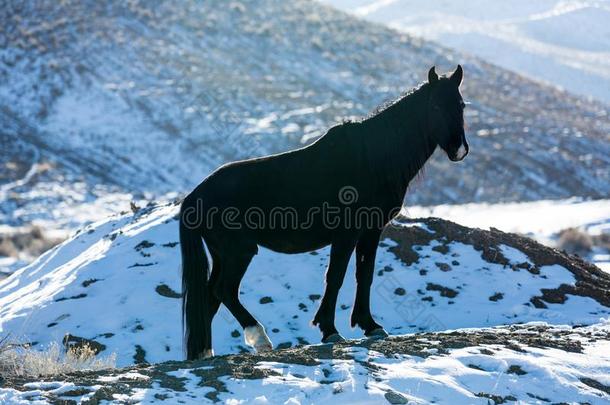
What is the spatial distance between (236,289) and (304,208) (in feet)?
3.34

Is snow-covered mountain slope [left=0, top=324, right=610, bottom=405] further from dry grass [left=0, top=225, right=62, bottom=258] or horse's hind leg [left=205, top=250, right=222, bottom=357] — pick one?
dry grass [left=0, top=225, right=62, bottom=258]

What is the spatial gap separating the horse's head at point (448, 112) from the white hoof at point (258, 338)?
255 cm

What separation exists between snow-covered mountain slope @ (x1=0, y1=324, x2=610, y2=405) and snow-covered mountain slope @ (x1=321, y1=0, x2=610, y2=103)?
81.1 m

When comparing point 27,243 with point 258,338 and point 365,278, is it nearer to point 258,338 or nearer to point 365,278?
point 258,338

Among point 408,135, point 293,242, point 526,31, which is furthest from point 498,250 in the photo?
point 526,31

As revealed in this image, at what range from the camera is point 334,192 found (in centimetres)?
755

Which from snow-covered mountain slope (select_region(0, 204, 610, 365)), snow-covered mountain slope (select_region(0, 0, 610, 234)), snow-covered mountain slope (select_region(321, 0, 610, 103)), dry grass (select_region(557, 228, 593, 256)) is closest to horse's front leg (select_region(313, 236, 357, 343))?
snow-covered mountain slope (select_region(0, 204, 610, 365))

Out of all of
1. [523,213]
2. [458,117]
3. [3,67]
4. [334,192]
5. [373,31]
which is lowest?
[523,213]

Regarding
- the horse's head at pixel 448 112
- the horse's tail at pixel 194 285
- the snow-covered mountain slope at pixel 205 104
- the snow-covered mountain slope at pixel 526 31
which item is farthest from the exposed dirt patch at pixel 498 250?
the snow-covered mountain slope at pixel 526 31

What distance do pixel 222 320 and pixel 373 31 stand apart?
48110 millimetres

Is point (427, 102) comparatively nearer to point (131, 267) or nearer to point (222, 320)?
point (222, 320)

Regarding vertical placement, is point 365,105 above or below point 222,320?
above

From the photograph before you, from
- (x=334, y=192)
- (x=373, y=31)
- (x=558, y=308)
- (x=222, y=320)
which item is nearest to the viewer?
(x=334, y=192)

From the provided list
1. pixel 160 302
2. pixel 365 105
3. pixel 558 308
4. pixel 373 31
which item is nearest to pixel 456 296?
pixel 558 308
